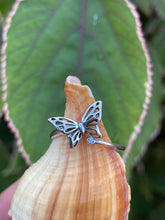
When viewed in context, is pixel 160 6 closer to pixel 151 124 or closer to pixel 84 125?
pixel 151 124

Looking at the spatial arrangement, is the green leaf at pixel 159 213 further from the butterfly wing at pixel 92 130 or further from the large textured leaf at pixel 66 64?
the butterfly wing at pixel 92 130

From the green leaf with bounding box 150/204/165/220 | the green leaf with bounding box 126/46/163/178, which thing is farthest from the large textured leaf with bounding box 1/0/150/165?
the green leaf with bounding box 150/204/165/220

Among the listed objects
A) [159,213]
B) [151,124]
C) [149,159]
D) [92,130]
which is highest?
[92,130]

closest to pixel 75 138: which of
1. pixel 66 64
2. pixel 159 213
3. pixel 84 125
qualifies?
pixel 84 125

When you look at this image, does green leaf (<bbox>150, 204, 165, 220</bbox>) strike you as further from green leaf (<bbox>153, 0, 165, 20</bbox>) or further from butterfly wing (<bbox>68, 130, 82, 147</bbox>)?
butterfly wing (<bbox>68, 130, 82, 147</bbox>)

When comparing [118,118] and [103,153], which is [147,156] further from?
[103,153]

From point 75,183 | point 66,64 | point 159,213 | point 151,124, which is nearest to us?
point 75,183
